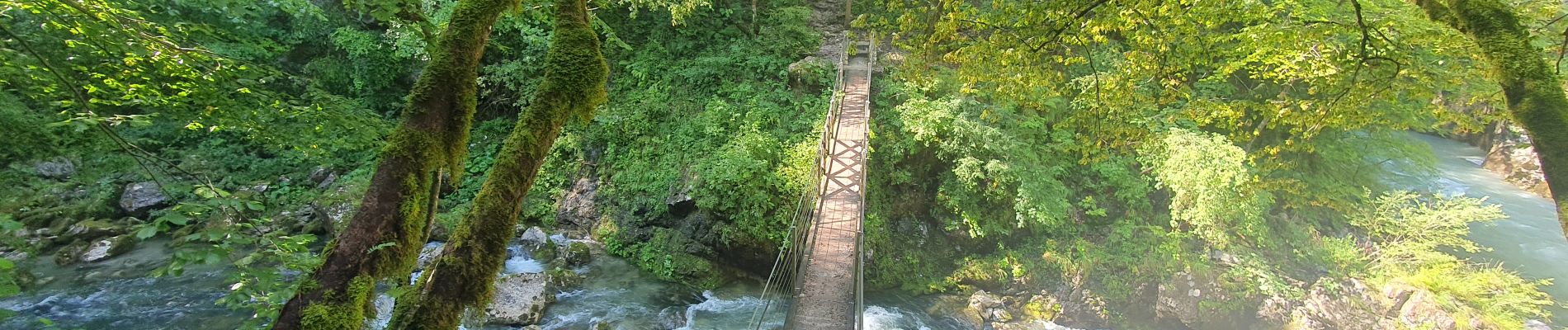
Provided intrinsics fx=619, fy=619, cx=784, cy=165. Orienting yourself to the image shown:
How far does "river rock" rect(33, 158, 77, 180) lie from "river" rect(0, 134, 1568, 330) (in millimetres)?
2573

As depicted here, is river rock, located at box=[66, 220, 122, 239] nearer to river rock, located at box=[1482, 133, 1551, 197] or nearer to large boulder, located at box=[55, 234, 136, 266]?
large boulder, located at box=[55, 234, 136, 266]

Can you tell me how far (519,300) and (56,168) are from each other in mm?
8521

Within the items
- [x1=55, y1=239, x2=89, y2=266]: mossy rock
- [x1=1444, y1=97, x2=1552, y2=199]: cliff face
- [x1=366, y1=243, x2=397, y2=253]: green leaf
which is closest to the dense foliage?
[x1=55, y1=239, x2=89, y2=266]: mossy rock

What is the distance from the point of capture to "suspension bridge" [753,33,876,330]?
4.88 metres

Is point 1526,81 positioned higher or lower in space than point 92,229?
higher

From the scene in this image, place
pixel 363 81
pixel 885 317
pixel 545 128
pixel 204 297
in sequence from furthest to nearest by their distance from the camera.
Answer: pixel 363 81 → pixel 885 317 → pixel 204 297 → pixel 545 128

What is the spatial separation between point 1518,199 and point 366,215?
1818cm

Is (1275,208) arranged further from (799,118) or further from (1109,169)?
(799,118)

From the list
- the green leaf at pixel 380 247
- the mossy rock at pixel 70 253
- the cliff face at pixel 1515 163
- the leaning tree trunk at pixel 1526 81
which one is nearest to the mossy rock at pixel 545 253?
the mossy rock at pixel 70 253

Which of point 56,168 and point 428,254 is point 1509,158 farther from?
point 56,168

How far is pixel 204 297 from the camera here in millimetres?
6965

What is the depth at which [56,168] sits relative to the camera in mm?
9430

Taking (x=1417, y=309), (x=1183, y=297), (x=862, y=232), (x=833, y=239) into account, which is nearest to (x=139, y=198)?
(x=833, y=239)

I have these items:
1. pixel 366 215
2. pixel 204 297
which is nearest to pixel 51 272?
pixel 204 297
